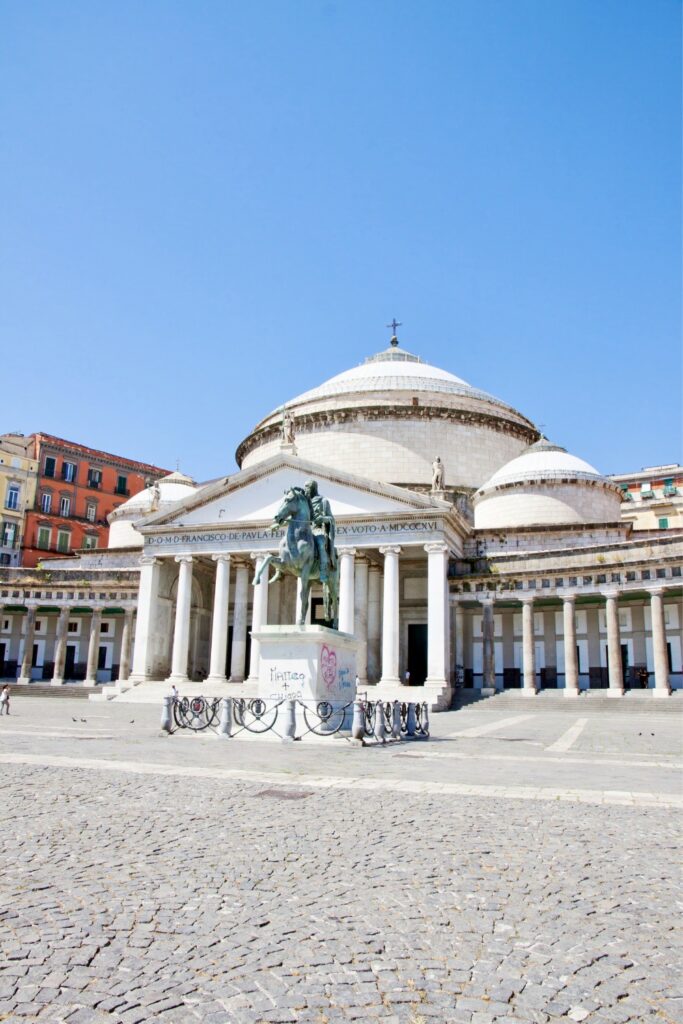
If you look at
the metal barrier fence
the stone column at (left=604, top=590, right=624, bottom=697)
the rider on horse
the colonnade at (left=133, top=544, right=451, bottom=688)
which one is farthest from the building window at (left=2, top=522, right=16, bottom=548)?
the rider on horse

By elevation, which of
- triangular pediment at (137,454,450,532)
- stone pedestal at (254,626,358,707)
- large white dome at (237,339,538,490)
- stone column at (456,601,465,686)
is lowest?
stone pedestal at (254,626,358,707)

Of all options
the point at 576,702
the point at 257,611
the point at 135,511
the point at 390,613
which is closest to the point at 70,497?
the point at 135,511

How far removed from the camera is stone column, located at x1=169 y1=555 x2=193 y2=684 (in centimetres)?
4475

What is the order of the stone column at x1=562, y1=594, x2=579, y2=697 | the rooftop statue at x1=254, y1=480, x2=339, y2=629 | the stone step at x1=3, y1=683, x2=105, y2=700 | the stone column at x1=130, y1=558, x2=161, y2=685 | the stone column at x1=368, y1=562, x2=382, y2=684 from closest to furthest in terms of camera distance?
the rooftop statue at x1=254, y1=480, x2=339, y2=629 → the stone column at x1=562, y1=594, x2=579, y2=697 → the stone column at x1=368, y1=562, x2=382, y2=684 → the stone column at x1=130, y1=558, x2=161, y2=685 → the stone step at x1=3, y1=683, x2=105, y2=700

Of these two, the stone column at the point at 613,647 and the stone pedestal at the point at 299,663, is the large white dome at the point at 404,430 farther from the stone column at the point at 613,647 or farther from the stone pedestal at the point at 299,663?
the stone pedestal at the point at 299,663

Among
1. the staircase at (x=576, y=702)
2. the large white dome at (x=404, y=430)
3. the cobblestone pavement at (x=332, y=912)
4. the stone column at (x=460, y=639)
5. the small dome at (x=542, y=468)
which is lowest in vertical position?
the cobblestone pavement at (x=332, y=912)

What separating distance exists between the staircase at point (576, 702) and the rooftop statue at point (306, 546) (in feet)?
62.9

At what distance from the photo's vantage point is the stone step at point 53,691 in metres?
46.9

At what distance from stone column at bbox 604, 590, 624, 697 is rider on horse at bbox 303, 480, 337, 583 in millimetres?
22509

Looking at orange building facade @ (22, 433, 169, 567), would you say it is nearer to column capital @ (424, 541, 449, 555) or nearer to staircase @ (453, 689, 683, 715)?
column capital @ (424, 541, 449, 555)

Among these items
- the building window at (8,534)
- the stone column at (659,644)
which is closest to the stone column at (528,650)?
the stone column at (659,644)

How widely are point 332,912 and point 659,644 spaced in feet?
116

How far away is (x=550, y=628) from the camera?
45.5 m

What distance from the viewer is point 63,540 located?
229ft
